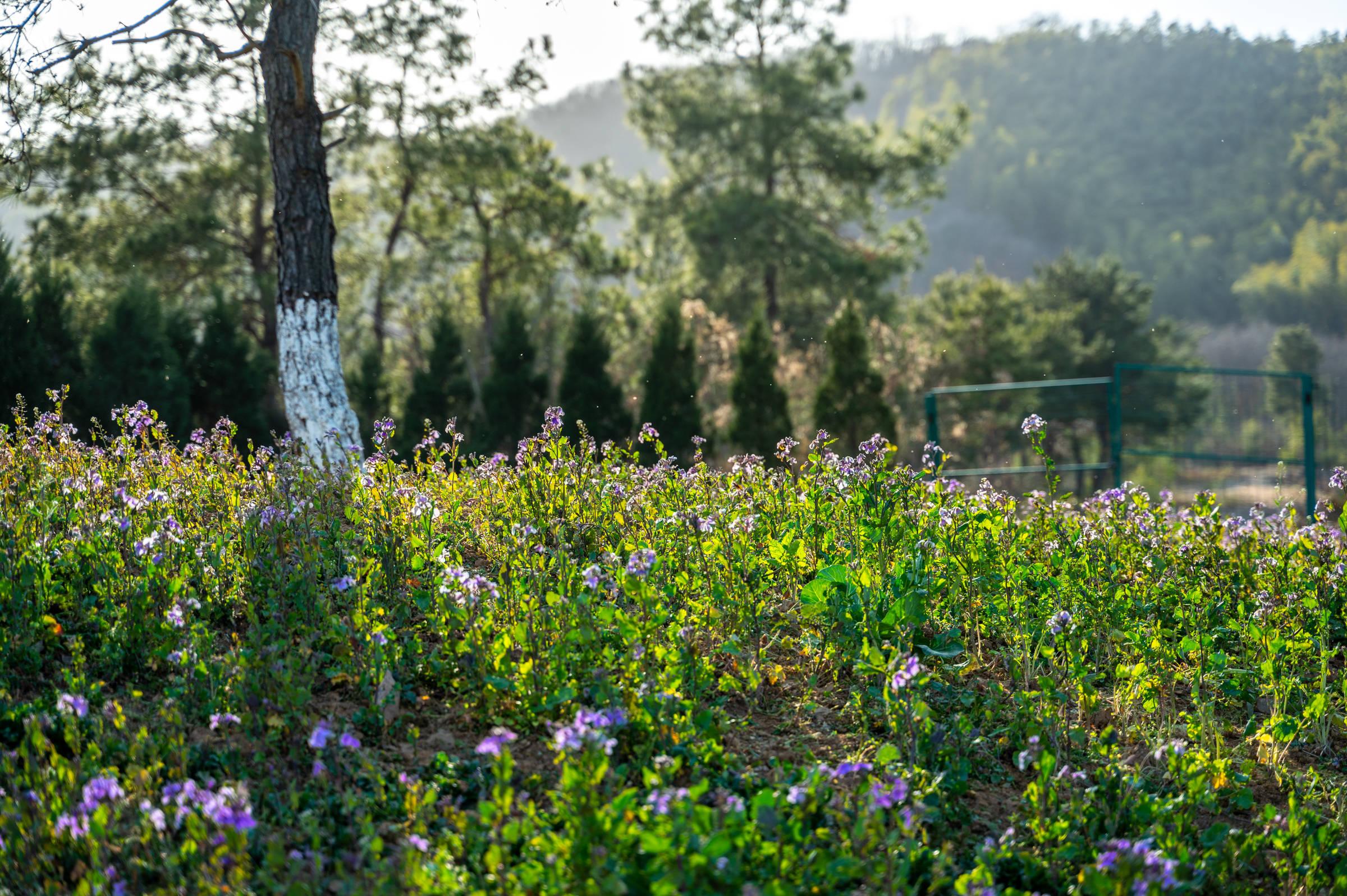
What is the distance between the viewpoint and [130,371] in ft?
47.1

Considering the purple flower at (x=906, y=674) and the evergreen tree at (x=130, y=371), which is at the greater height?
the evergreen tree at (x=130, y=371)

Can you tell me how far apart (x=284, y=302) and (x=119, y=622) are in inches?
148

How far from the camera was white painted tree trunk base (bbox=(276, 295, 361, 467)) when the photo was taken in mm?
6297

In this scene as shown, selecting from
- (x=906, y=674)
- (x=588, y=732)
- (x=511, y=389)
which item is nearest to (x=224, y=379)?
(x=511, y=389)

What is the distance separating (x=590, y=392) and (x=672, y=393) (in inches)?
61.7

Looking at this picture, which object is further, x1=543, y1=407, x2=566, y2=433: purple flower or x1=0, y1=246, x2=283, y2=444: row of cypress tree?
x1=0, y1=246, x2=283, y2=444: row of cypress tree

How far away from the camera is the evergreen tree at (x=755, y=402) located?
15.3m

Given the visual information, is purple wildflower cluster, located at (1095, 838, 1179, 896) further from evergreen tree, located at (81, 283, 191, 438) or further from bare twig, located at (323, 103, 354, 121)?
evergreen tree, located at (81, 283, 191, 438)

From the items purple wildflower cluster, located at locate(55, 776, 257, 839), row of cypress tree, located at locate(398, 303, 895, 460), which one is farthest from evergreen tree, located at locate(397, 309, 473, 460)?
purple wildflower cluster, located at locate(55, 776, 257, 839)

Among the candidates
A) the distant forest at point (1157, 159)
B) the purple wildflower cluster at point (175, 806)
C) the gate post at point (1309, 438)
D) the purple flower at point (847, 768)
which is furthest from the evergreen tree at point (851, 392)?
the distant forest at point (1157, 159)

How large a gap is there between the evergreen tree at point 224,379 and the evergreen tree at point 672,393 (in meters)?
6.61

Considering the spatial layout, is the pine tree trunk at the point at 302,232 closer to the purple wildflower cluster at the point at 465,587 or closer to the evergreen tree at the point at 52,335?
the purple wildflower cluster at the point at 465,587

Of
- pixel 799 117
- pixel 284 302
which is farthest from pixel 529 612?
pixel 799 117

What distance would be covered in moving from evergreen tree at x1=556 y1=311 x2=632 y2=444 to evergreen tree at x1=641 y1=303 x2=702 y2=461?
69 cm
